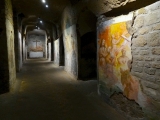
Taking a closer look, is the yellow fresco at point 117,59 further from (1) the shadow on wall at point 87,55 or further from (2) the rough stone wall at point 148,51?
(1) the shadow on wall at point 87,55

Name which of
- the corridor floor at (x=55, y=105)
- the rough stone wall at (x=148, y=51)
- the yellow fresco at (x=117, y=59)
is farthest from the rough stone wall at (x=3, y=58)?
the rough stone wall at (x=148, y=51)

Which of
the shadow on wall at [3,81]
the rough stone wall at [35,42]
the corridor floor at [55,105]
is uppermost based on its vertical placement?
the rough stone wall at [35,42]

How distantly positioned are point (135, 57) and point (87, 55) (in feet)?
13.6

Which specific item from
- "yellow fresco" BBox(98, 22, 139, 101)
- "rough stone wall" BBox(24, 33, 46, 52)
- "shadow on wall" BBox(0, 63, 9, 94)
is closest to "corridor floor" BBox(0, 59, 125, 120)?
"shadow on wall" BBox(0, 63, 9, 94)

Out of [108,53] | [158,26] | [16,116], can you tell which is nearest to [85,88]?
[108,53]

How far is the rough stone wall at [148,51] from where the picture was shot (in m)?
2.57

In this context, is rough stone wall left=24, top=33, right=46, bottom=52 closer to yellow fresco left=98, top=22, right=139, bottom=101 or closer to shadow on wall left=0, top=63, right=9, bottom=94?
shadow on wall left=0, top=63, right=9, bottom=94

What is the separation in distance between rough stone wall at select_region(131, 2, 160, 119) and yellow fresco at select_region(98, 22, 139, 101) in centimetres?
20

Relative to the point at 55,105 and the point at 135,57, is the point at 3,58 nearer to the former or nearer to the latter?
the point at 55,105

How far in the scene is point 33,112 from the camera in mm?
3605

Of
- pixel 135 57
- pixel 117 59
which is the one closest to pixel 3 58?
pixel 117 59

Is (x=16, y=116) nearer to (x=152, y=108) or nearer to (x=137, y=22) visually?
(x=152, y=108)

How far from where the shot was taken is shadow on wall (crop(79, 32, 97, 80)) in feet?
23.0

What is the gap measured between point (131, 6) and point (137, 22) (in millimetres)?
346
